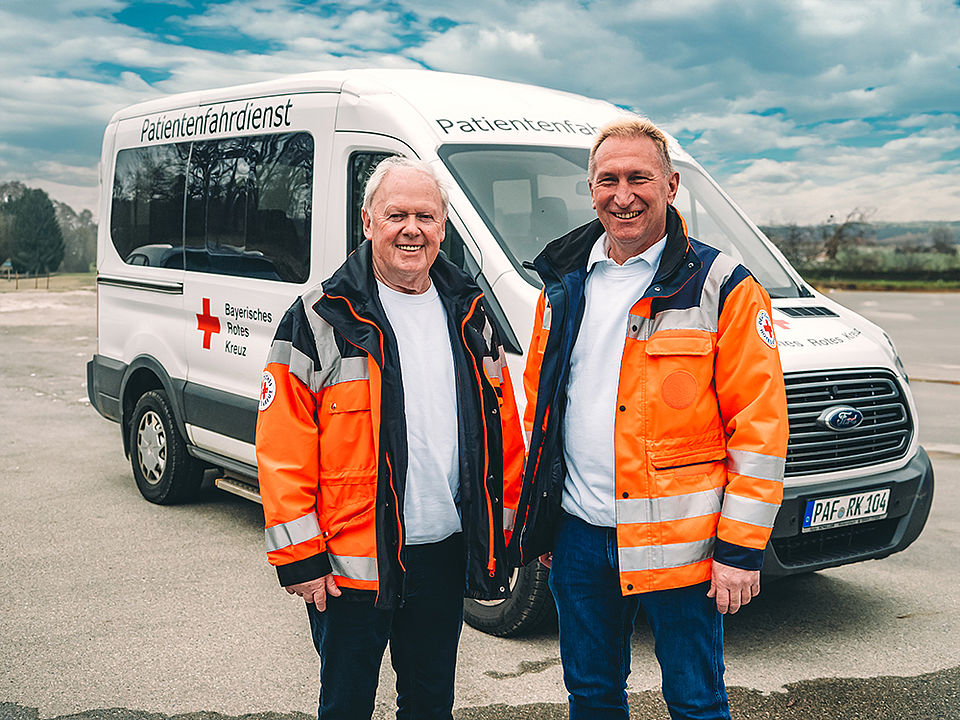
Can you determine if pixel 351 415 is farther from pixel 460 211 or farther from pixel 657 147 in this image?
pixel 460 211

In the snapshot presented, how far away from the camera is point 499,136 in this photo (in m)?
4.71

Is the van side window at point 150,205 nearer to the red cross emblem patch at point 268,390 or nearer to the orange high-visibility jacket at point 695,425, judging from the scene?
the red cross emblem patch at point 268,390

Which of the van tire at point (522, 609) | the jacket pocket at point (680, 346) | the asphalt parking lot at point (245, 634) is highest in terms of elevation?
the jacket pocket at point (680, 346)

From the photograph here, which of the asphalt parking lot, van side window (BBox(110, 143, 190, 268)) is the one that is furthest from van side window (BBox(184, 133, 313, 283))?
the asphalt parking lot

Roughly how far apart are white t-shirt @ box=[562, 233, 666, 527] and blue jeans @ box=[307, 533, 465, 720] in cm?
38

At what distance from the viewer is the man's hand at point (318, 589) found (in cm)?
255

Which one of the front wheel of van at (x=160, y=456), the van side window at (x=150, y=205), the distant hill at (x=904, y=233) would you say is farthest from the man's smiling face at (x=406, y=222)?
the distant hill at (x=904, y=233)

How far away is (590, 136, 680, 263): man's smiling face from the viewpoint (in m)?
2.60

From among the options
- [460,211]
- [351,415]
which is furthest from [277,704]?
[460,211]

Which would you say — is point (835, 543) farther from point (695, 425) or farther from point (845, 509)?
point (695, 425)

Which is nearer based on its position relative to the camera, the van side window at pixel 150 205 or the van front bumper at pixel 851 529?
the van front bumper at pixel 851 529

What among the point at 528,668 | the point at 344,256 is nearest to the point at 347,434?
the point at 528,668

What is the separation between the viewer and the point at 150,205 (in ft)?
21.4

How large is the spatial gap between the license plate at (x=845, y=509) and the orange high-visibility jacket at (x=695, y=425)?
1.57 metres
